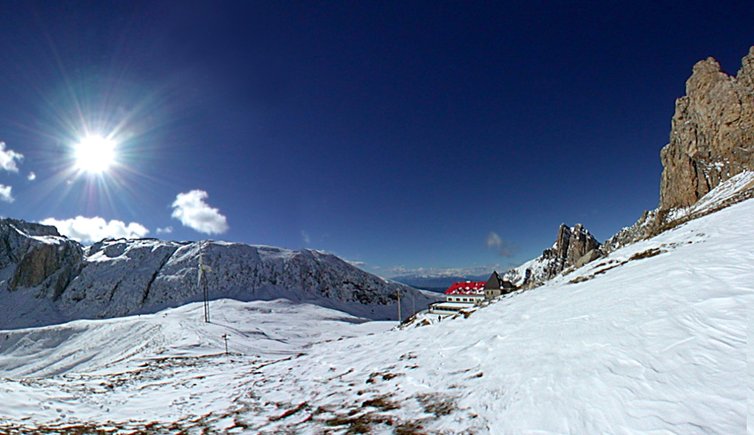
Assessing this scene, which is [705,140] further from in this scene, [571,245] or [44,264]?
[44,264]

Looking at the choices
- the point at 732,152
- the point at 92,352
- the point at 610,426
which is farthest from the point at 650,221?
the point at 92,352

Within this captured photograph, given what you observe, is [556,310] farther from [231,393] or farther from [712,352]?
[231,393]

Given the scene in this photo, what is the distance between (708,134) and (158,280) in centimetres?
15559

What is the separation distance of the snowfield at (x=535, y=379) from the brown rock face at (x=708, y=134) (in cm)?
9131

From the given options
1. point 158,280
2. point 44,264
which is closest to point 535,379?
point 158,280

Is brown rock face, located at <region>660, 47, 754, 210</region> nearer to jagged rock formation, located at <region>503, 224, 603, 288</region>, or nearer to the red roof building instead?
jagged rock formation, located at <region>503, 224, 603, 288</region>

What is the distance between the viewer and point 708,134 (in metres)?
82.9

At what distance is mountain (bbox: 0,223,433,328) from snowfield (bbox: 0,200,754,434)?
247 ft

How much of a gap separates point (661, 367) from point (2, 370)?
248ft

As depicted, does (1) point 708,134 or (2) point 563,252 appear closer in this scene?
(1) point 708,134

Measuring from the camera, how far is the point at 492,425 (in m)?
5.09

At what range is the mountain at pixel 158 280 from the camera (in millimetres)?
80562

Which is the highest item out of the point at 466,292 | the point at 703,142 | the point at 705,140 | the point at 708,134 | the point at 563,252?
the point at 708,134

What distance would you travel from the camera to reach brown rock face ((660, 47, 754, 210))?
73.9 meters
